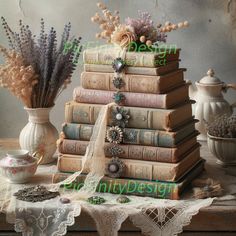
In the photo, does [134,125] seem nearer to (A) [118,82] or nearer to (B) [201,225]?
(A) [118,82]

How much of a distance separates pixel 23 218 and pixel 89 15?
1067 millimetres

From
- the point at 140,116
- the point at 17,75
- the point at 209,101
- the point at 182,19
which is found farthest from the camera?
the point at 182,19

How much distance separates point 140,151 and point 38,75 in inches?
15.9

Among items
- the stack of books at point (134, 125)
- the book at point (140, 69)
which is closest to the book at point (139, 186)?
the stack of books at point (134, 125)

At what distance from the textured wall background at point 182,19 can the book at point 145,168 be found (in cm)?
77

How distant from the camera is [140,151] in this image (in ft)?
4.45

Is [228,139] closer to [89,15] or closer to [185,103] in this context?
[185,103]

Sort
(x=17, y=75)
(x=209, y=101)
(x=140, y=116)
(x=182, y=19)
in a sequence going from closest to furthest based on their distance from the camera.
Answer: (x=140, y=116) → (x=17, y=75) → (x=209, y=101) → (x=182, y=19)

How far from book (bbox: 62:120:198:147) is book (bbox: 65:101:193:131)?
0.04ft

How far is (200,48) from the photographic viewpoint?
211 cm

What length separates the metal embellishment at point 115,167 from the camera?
136 cm

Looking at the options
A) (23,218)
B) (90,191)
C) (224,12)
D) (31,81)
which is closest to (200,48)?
(224,12)

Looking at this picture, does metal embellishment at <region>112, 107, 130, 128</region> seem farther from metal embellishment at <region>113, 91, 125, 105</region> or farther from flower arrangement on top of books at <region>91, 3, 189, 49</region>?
flower arrangement on top of books at <region>91, 3, 189, 49</region>

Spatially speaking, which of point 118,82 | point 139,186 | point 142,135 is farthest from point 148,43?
point 139,186
